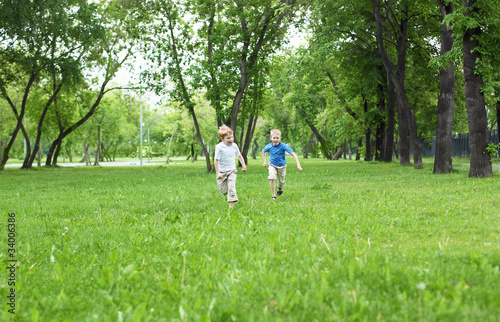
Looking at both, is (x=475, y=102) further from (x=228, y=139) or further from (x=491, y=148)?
(x=228, y=139)

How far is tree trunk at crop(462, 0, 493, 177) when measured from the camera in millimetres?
13906

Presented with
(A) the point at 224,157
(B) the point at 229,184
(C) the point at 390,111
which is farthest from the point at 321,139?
(B) the point at 229,184

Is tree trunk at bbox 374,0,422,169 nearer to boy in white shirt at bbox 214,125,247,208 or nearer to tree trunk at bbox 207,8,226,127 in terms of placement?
tree trunk at bbox 207,8,226,127

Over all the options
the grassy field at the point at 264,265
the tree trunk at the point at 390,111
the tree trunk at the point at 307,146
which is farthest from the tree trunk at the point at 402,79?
the tree trunk at the point at 307,146

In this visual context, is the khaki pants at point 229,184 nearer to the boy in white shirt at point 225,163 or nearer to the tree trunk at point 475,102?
the boy in white shirt at point 225,163

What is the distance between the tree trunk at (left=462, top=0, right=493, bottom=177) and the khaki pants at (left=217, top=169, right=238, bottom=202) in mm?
9399

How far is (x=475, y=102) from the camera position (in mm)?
14008

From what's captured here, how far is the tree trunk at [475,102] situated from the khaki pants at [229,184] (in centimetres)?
940

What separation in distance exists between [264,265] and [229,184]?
4.72 m

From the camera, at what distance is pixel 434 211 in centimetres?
719

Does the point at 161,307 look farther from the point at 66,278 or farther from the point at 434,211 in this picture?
the point at 434,211

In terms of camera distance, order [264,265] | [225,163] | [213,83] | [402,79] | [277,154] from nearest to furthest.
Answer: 1. [264,265]
2. [225,163]
3. [277,154]
4. [402,79]
5. [213,83]

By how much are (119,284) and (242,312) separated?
4.47 ft

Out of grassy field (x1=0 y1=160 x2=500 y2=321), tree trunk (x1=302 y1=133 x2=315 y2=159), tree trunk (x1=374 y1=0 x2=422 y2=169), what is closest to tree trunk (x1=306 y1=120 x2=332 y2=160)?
tree trunk (x1=302 y1=133 x2=315 y2=159)
